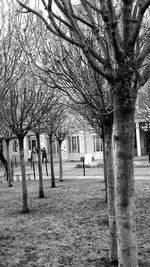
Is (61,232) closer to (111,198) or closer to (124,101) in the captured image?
(111,198)

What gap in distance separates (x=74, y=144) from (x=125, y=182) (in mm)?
30046

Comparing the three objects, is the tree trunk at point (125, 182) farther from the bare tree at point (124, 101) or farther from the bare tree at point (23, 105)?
the bare tree at point (23, 105)

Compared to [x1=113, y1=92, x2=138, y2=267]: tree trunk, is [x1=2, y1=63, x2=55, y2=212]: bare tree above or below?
above

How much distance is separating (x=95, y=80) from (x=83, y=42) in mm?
2125

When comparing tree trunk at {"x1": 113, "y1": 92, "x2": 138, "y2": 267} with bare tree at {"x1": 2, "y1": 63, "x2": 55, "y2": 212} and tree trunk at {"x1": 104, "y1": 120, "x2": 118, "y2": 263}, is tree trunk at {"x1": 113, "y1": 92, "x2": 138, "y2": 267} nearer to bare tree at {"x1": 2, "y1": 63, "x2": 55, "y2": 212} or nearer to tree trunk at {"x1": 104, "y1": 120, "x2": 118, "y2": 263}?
tree trunk at {"x1": 104, "y1": 120, "x2": 118, "y2": 263}

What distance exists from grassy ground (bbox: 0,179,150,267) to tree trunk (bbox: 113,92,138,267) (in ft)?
5.54

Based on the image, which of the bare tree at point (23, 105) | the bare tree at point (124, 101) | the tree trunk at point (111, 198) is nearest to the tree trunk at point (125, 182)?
the bare tree at point (124, 101)

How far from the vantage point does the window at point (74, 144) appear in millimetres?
32619

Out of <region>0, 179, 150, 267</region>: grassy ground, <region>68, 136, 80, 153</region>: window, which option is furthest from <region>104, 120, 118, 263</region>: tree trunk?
<region>68, 136, 80, 153</region>: window

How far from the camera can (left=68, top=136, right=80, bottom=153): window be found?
3262 cm

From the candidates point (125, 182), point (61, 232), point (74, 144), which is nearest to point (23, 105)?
point (61, 232)

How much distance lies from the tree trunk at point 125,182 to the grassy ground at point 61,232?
1690mm

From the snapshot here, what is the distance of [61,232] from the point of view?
241 inches

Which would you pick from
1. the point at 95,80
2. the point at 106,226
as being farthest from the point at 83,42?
the point at 106,226
